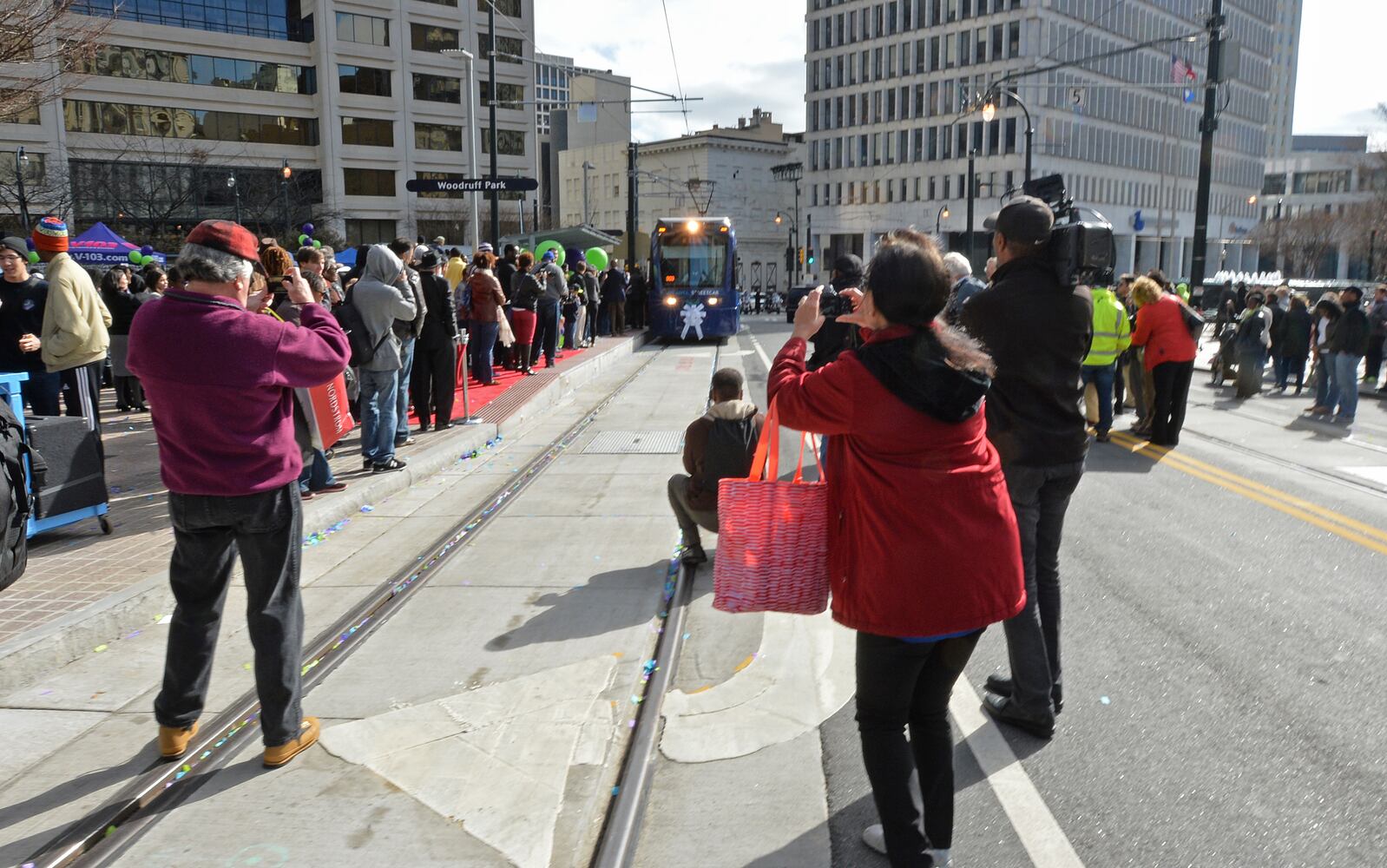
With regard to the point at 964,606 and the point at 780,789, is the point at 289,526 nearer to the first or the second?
the point at 780,789

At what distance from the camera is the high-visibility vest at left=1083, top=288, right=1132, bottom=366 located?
35.1ft

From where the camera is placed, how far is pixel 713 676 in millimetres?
4727

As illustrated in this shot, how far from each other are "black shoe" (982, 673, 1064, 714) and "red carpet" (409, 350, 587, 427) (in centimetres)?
826

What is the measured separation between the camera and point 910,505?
271 cm

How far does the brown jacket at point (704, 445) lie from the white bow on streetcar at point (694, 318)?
798 inches

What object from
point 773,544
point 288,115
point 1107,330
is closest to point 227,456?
point 773,544

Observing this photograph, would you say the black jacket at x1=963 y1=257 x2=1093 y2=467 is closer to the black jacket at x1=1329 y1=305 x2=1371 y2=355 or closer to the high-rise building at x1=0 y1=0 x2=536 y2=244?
the black jacket at x1=1329 y1=305 x2=1371 y2=355

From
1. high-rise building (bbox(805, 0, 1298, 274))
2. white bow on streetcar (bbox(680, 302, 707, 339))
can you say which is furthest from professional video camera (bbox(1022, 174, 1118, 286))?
high-rise building (bbox(805, 0, 1298, 274))

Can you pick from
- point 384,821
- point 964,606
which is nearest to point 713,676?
point 384,821

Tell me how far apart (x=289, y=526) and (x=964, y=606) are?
2.39 meters

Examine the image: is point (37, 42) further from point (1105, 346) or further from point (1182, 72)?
point (1182, 72)

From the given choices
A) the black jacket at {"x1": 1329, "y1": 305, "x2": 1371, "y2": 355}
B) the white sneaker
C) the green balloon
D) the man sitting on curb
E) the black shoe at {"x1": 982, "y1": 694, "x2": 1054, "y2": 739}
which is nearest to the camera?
the white sneaker

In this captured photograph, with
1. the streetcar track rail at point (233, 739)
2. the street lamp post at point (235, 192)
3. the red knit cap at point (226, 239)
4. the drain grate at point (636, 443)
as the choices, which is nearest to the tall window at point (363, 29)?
the street lamp post at point (235, 192)

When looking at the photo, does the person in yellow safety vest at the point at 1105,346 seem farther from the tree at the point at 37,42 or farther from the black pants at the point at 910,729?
the tree at the point at 37,42
